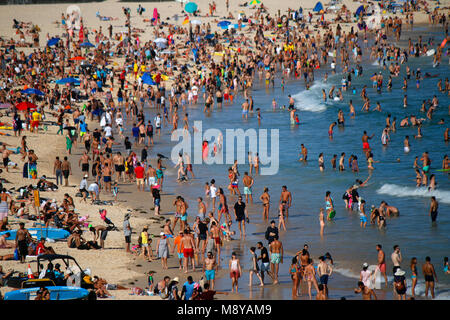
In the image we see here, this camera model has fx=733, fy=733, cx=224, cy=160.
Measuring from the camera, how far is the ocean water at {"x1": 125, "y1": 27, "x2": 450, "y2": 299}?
19.3m

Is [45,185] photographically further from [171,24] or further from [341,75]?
[171,24]

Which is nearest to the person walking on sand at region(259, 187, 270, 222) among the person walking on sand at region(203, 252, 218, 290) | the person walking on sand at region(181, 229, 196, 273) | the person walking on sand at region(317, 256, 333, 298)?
the person walking on sand at region(181, 229, 196, 273)

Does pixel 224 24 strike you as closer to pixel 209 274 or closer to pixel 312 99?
pixel 312 99

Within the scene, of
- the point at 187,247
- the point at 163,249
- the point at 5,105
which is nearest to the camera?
the point at 187,247

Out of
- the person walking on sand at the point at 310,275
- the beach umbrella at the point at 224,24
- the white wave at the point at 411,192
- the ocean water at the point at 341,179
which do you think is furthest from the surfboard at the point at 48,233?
the beach umbrella at the point at 224,24

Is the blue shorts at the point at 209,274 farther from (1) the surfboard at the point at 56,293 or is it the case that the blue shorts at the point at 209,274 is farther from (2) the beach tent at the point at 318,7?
(2) the beach tent at the point at 318,7

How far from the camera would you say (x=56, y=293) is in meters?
14.4

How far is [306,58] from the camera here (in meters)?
48.2

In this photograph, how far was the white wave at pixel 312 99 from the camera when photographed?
130ft
